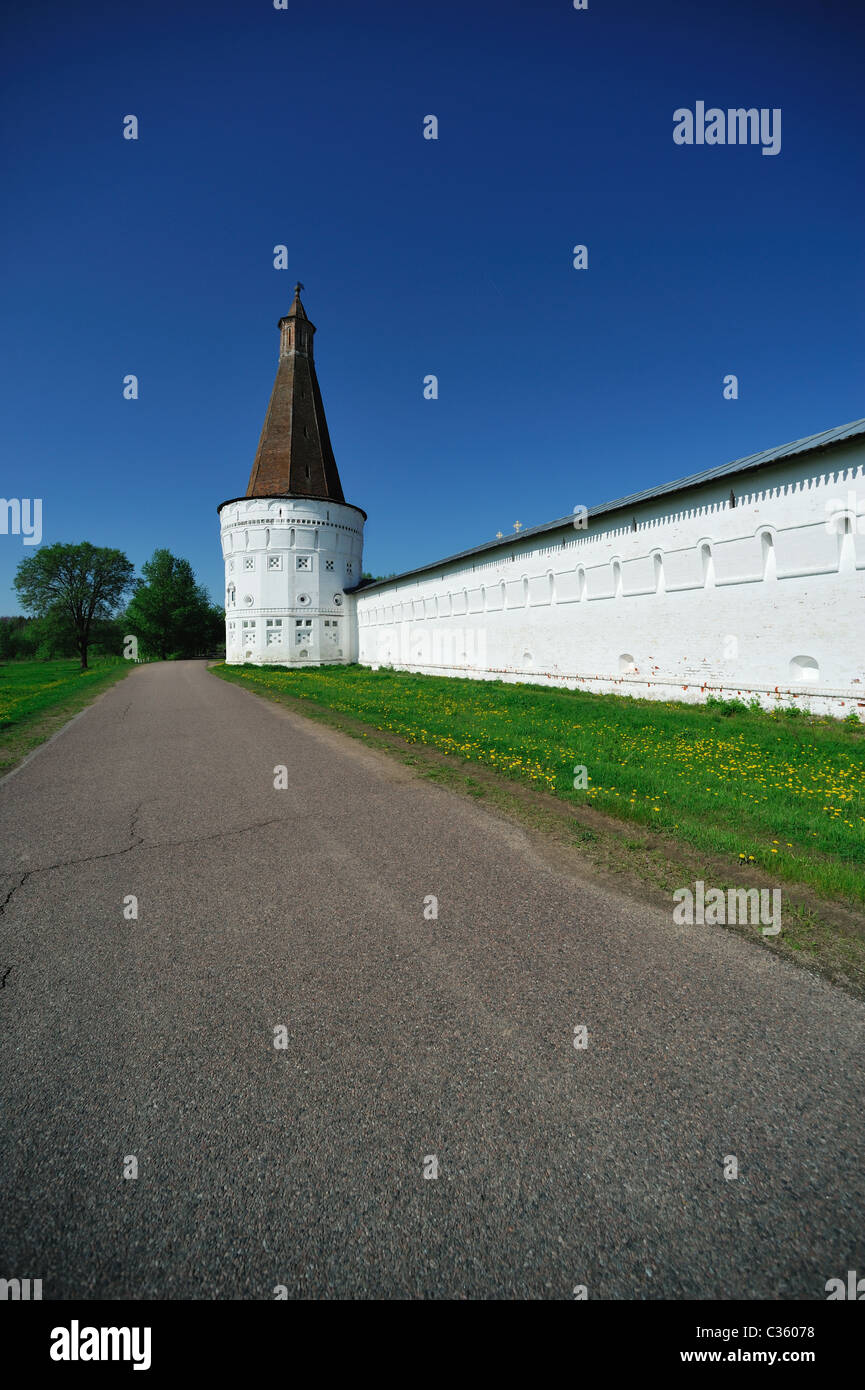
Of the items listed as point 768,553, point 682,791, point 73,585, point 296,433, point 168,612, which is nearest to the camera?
point 682,791

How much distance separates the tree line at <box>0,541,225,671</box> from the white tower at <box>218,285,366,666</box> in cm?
2101

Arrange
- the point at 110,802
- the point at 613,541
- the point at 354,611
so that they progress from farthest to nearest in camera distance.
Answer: the point at 354,611
the point at 613,541
the point at 110,802

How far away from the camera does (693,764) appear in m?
8.95

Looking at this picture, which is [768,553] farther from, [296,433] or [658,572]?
[296,433]

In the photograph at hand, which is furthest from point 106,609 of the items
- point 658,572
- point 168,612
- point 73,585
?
point 658,572

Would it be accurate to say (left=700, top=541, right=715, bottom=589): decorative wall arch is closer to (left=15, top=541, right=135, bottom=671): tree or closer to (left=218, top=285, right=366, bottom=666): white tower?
(left=218, top=285, right=366, bottom=666): white tower

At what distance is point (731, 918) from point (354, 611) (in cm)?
4358

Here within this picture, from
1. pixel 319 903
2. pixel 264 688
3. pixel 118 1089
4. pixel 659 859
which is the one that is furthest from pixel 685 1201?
pixel 264 688

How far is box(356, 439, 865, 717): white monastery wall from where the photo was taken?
13.2 meters

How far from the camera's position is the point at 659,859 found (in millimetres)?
5289

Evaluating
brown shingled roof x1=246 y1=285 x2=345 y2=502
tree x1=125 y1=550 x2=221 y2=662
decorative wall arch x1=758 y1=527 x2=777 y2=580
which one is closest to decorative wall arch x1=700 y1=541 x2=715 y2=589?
decorative wall arch x1=758 y1=527 x2=777 y2=580

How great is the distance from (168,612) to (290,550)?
45.2m

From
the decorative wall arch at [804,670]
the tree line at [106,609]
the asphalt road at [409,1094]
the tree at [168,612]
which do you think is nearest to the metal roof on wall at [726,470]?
the decorative wall arch at [804,670]
